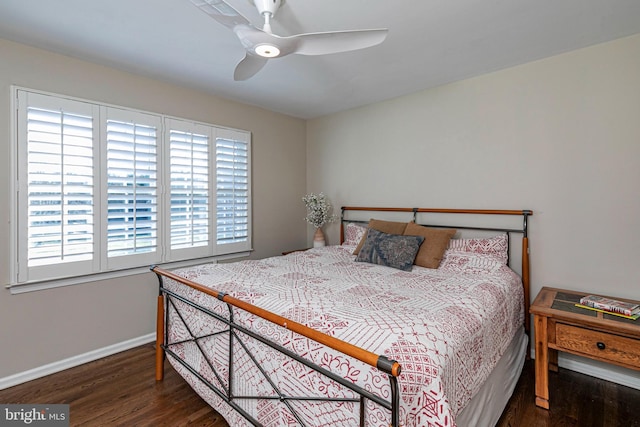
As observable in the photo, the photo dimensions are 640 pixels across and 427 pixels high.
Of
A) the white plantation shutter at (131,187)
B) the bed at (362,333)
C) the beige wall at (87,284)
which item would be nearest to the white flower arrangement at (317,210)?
the beige wall at (87,284)

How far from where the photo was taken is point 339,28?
206 centimetres

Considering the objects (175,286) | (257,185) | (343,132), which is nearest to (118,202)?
(175,286)

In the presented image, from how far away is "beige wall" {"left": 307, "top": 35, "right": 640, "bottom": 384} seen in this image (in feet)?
7.41

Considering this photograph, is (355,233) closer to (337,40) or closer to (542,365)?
(542,365)

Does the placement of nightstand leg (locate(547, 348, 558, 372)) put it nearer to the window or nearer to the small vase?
the small vase

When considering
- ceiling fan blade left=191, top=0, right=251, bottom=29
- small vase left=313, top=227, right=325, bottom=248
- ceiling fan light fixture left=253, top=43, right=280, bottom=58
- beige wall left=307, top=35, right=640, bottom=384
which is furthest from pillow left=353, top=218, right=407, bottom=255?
ceiling fan blade left=191, top=0, right=251, bottom=29

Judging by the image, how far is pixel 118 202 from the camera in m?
2.72

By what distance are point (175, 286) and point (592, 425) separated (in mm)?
2739

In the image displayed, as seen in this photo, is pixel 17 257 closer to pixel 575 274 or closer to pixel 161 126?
pixel 161 126

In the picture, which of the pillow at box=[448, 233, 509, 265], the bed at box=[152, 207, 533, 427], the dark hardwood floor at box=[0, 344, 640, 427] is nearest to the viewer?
the bed at box=[152, 207, 533, 427]

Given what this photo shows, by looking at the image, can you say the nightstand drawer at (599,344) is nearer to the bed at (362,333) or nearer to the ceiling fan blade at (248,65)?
the bed at (362,333)

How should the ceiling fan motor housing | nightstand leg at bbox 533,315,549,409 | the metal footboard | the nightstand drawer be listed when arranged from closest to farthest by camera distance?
the metal footboard, the ceiling fan motor housing, the nightstand drawer, nightstand leg at bbox 533,315,549,409

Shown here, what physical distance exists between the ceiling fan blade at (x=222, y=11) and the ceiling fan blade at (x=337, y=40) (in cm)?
28

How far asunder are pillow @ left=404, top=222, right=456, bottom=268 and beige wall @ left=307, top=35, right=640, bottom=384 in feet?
1.57
